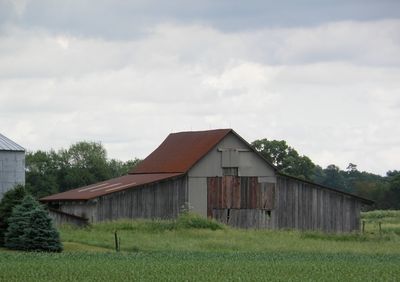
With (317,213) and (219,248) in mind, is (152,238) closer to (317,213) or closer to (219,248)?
(219,248)

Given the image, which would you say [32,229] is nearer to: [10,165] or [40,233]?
[40,233]

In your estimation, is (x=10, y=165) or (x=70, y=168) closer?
(x=10, y=165)

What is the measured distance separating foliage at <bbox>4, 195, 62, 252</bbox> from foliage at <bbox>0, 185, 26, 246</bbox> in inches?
40.6

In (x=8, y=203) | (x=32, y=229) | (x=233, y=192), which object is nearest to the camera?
(x=32, y=229)

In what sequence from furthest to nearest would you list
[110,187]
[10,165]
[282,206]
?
[282,206], [110,187], [10,165]

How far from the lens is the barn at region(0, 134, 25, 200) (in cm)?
5078

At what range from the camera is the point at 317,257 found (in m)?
42.3

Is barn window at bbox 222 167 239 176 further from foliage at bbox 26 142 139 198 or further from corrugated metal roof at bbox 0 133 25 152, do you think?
foliage at bbox 26 142 139 198

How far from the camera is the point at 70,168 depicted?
11150 cm

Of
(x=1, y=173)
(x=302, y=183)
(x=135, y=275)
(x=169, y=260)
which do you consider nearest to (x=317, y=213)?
(x=302, y=183)

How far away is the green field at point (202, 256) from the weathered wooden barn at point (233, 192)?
412 cm

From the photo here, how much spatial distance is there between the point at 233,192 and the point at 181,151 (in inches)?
177

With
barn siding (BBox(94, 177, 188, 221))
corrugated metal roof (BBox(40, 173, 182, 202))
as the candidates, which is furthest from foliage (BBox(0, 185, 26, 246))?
barn siding (BBox(94, 177, 188, 221))

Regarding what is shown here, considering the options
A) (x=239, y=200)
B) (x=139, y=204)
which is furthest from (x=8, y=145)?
(x=239, y=200)
